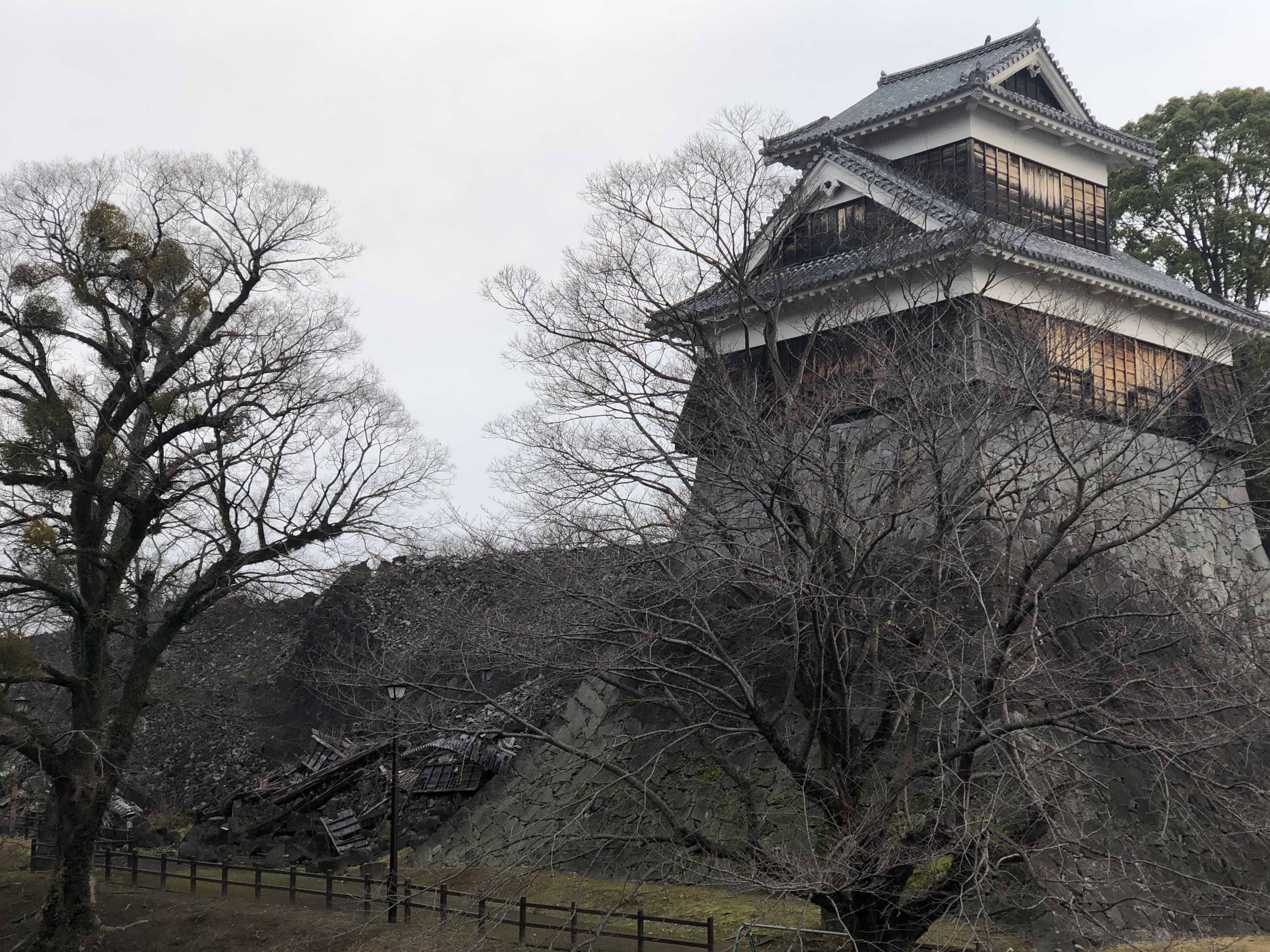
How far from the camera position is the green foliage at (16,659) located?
48.7 feet

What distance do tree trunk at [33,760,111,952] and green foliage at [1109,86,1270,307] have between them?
27560mm

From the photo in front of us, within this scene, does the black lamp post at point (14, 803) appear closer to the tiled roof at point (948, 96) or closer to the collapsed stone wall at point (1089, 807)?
the collapsed stone wall at point (1089, 807)

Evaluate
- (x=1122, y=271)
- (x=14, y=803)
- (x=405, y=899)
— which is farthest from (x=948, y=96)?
(x=14, y=803)

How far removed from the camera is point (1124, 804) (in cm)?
1420

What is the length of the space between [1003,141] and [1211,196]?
467 inches

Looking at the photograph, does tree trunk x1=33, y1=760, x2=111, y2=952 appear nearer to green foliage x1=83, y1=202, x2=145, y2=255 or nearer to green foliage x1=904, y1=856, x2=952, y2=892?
green foliage x1=83, y1=202, x2=145, y2=255

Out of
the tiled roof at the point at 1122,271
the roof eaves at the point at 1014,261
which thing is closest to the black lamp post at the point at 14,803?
the roof eaves at the point at 1014,261

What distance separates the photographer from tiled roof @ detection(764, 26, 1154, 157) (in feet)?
69.6

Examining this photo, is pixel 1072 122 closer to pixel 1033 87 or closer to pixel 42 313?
pixel 1033 87

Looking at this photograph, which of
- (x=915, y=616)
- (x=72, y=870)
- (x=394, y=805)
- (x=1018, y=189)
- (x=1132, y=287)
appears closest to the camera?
(x=915, y=616)

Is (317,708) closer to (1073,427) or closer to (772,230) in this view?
(772,230)

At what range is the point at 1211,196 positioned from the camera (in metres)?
30.1

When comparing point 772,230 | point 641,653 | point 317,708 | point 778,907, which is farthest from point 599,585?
point 317,708

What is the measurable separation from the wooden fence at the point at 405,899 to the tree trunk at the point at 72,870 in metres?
2.21
